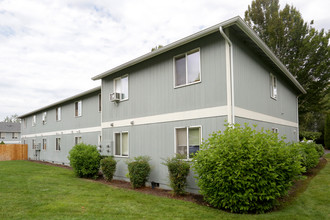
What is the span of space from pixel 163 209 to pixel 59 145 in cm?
1625

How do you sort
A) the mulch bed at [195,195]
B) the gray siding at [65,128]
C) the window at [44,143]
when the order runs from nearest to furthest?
the mulch bed at [195,195], the gray siding at [65,128], the window at [44,143]

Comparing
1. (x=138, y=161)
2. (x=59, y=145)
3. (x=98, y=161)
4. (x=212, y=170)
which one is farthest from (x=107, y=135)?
(x=59, y=145)

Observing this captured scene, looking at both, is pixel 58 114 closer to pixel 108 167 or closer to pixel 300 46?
pixel 108 167

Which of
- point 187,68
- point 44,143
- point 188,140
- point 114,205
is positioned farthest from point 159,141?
point 44,143

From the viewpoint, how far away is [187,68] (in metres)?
8.61

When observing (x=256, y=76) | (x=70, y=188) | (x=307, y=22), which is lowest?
(x=70, y=188)

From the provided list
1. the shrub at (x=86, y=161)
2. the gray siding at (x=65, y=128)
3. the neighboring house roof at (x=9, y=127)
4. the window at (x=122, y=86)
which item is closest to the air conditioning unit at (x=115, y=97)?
the window at (x=122, y=86)

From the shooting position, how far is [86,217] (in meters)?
5.60

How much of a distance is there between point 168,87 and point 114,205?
4.62 meters

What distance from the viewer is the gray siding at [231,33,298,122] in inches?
314

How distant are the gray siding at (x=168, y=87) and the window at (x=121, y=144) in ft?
2.84

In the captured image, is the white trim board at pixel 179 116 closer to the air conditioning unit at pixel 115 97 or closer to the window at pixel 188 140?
the window at pixel 188 140

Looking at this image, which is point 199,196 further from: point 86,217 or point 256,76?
point 256,76

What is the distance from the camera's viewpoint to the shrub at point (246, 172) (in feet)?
18.8
